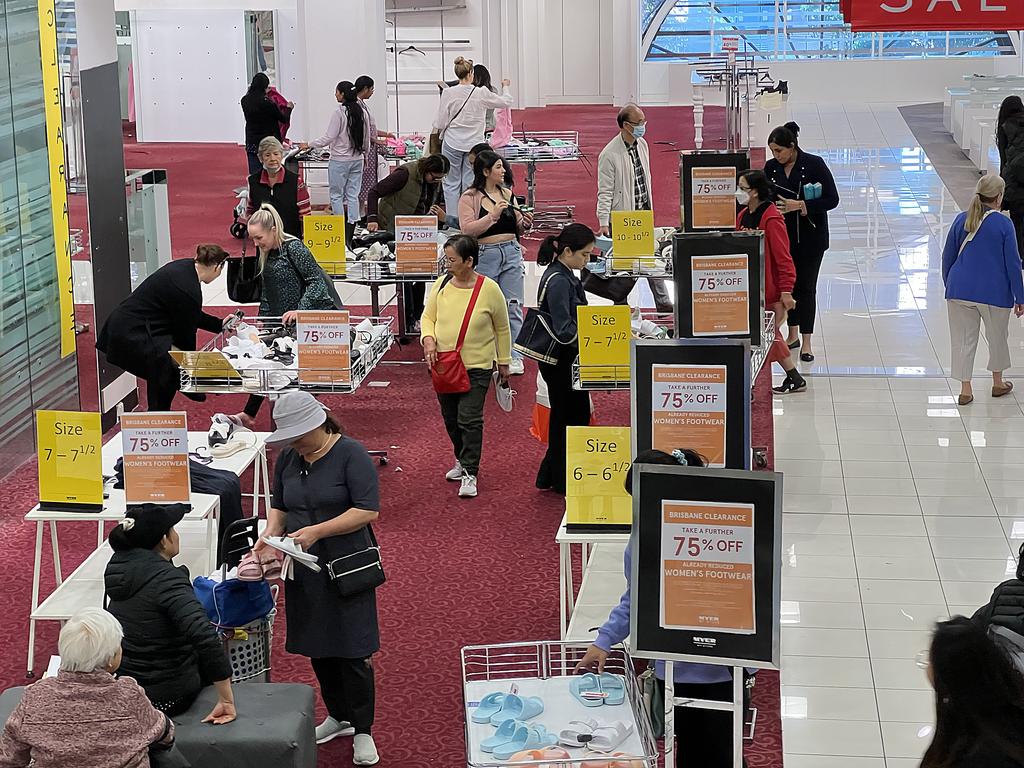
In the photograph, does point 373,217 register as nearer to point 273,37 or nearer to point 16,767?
point 16,767

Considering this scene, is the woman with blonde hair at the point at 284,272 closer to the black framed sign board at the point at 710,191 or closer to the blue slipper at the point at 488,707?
the black framed sign board at the point at 710,191

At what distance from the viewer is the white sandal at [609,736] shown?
3.52 m

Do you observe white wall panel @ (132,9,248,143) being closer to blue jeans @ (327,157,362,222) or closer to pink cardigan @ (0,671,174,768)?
blue jeans @ (327,157,362,222)

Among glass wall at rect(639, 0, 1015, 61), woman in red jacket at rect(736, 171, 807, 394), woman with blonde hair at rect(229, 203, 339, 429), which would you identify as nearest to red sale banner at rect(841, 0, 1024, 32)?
woman in red jacket at rect(736, 171, 807, 394)

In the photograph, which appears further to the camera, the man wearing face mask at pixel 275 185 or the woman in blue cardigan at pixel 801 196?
the man wearing face mask at pixel 275 185

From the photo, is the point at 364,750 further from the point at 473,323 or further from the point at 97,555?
the point at 473,323

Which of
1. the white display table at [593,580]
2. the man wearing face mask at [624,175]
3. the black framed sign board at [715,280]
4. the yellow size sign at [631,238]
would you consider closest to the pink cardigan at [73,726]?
the white display table at [593,580]

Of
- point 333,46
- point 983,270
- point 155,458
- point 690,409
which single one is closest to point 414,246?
point 983,270

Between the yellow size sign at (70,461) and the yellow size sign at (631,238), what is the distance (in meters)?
4.41

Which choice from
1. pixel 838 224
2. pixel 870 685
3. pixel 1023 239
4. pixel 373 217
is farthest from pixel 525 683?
pixel 838 224

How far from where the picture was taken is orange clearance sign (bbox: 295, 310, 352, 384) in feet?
22.2

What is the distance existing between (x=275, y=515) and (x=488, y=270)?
15.2 feet

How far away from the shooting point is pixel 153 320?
23.7 feet

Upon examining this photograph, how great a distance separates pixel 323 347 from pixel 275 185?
3645 millimetres
